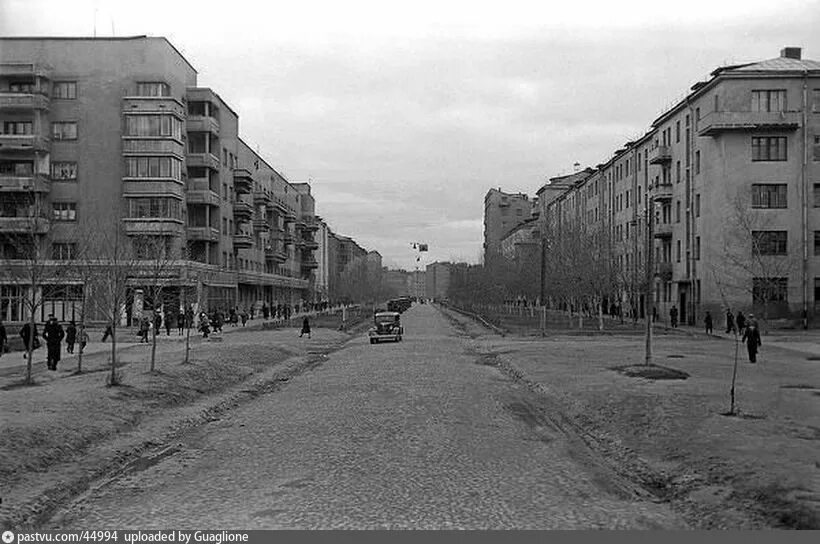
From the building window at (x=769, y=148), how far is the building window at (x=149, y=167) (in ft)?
149

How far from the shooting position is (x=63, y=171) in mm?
70312

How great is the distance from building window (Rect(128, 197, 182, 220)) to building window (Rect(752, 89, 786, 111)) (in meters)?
46.0

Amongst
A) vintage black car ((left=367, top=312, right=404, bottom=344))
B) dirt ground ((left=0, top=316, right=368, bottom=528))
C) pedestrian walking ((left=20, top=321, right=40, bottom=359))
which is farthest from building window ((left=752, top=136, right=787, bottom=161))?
pedestrian walking ((left=20, top=321, right=40, bottom=359))

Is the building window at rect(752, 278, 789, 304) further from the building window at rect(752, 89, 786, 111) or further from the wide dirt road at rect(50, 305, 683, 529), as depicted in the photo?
the wide dirt road at rect(50, 305, 683, 529)

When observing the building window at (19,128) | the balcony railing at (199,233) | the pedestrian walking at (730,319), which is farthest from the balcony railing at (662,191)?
the building window at (19,128)

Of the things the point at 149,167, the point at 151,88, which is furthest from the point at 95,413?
the point at 151,88

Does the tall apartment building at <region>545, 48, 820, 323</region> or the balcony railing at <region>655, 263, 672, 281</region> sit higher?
the tall apartment building at <region>545, 48, 820, 323</region>

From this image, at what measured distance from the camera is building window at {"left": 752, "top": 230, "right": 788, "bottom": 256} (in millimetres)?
60719

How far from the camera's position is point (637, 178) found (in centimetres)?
8325

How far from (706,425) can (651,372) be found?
421 inches

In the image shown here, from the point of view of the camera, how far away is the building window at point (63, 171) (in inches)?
2763

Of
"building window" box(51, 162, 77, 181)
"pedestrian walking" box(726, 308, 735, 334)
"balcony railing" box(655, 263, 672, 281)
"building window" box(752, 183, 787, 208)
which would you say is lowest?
"pedestrian walking" box(726, 308, 735, 334)

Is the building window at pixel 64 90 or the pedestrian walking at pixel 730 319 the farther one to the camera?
the building window at pixel 64 90

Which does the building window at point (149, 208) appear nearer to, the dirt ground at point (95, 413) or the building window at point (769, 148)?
the dirt ground at point (95, 413)
